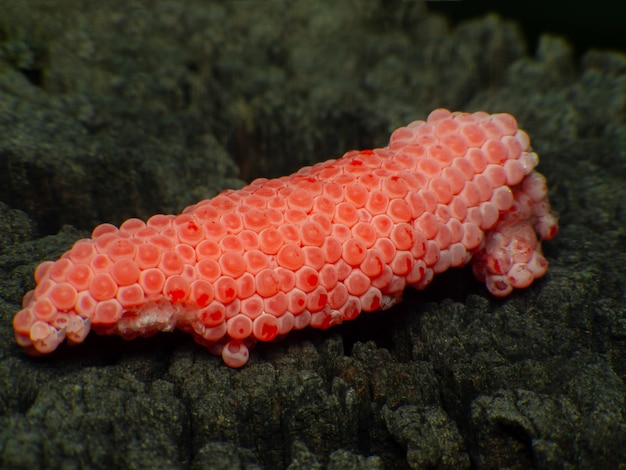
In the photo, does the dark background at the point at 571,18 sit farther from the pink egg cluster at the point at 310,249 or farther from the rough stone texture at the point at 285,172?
the pink egg cluster at the point at 310,249

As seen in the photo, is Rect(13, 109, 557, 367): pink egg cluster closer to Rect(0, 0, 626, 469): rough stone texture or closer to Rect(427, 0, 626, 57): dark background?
Rect(0, 0, 626, 469): rough stone texture

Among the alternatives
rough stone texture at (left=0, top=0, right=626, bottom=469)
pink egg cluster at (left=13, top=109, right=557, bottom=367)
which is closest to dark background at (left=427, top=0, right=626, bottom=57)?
rough stone texture at (left=0, top=0, right=626, bottom=469)

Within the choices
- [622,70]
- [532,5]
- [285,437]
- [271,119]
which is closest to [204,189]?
[271,119]

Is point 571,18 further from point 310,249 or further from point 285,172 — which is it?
point 310,249

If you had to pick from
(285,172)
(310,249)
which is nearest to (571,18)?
(285,172)

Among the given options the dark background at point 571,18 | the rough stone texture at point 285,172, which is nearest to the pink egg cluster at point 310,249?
the rough stone texture at point 285,172

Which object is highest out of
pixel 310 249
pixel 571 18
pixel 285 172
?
pixel 571 18
